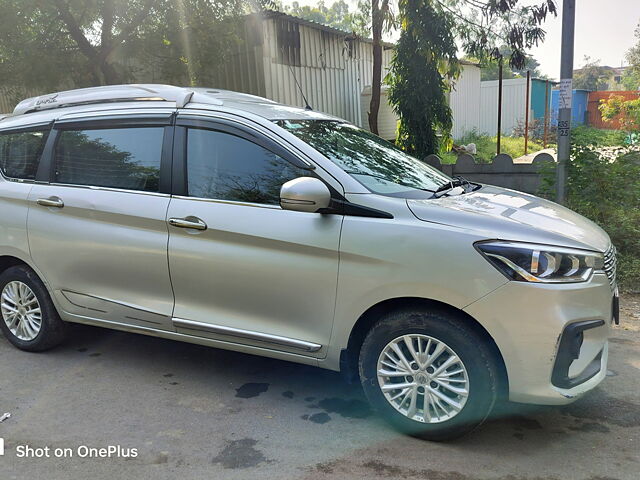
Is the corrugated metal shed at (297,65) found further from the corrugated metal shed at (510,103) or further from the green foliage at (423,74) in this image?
the corrugated metal shed at (510,103)

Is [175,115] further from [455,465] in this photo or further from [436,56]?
[436,56]

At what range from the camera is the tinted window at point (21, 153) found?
440cm

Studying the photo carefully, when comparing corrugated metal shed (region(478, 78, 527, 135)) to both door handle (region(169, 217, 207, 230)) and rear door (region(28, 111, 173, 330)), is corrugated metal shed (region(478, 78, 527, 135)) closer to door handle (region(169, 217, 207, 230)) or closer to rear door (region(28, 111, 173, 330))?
rear door (region(28, 111, 173, 330))

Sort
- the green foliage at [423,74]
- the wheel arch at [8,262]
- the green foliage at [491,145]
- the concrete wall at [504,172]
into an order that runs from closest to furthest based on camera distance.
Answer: the wheel arch at [8,262] → the concrete wall at [504,172] → the green foliage at [423,74] → the green foliage at [491,145]

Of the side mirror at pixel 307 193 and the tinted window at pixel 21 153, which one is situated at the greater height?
the tinted window at pixel 21 153

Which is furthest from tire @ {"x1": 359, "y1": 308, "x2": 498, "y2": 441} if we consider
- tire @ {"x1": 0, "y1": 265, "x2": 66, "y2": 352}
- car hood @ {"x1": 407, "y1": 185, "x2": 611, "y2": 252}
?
tire @ {"x1": 0, "y1": 265, "x2": 66, "y2": 352}

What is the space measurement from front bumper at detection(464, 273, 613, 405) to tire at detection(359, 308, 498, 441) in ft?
0.40

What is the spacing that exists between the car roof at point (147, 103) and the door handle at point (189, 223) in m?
0.73

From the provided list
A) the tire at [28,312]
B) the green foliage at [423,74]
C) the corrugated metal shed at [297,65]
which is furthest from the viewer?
the corrugated metal shed at [297,65]

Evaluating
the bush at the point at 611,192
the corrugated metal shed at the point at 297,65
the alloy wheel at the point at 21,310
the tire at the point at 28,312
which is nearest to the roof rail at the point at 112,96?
the tire at the point at 28,312

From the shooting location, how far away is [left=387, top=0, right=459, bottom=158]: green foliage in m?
9.05

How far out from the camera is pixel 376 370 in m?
3.19

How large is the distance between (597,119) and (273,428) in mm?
31341

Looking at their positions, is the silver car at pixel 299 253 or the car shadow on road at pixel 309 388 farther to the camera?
the car shadow on road at pixel 309 388
